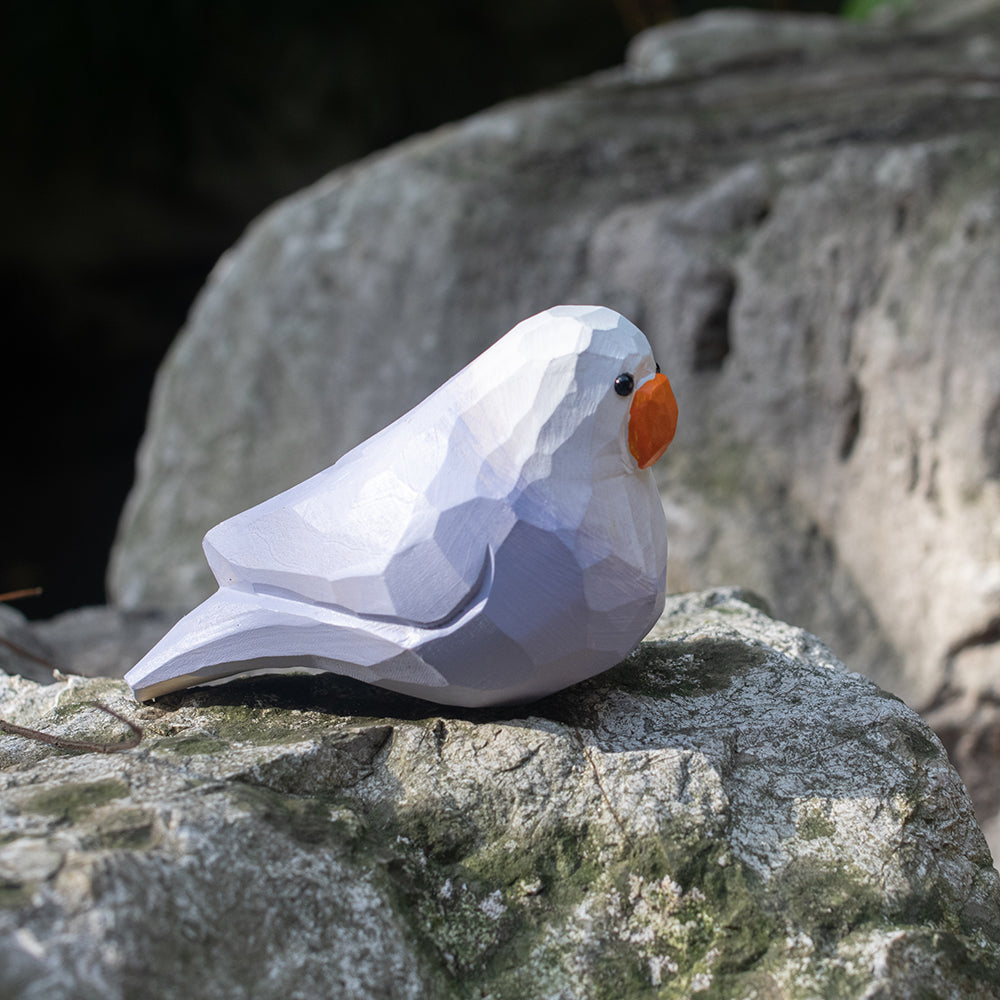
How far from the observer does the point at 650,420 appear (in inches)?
55.4

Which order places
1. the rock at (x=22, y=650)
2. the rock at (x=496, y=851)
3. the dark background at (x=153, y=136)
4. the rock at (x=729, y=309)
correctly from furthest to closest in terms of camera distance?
the dark background at (x=153, y=136), the rock at (x=729, y=309), the rock at (x=22, y=650), the rock at (x=496, y=851)

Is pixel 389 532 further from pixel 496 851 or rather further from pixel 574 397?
pixel 496 851

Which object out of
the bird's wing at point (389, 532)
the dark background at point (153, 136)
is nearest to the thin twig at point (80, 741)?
the bird's wing at point (389, 532)

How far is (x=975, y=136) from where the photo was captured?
272 cm

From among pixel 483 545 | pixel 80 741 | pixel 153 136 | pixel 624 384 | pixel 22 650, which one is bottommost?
pixel 22 650

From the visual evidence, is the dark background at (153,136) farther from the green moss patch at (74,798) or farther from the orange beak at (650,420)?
the orange beak at (650,420)

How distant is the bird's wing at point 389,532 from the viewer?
4.33ft

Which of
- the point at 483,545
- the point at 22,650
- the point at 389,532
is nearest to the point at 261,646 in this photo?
the point at 389,532

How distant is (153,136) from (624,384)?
5473 mm

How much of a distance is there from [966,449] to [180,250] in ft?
17.7

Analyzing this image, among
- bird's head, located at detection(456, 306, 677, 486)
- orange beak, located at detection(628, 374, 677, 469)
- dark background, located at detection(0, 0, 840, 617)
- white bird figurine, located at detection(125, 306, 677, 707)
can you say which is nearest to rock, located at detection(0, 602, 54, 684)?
white bird figurine, located at detection(125, 306, 677, 707)

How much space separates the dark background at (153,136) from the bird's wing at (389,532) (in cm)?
431

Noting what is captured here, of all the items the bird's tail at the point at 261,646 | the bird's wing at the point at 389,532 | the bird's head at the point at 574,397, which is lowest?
the bird's tail at the point at 261,646

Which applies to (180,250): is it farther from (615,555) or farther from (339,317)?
(615,555)
